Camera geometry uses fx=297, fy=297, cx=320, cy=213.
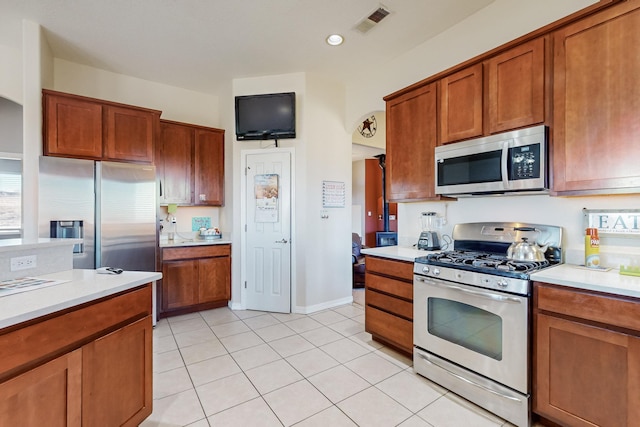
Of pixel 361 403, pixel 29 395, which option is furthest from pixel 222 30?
pixel 361 403

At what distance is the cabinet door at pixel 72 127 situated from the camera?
2828 mm

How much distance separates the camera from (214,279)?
3832mm

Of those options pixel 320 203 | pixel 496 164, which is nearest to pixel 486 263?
pixel 496 164

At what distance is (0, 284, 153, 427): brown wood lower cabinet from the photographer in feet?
3.45

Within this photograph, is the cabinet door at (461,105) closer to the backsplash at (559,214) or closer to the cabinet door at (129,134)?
the backsplash at (559,214)

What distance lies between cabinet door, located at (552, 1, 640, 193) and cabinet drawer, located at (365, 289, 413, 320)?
136cm

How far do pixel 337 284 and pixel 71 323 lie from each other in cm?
305

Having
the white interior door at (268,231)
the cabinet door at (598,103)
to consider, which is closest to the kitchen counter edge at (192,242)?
the white interior door at (268,231)

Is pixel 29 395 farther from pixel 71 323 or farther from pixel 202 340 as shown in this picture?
pixel 202 340

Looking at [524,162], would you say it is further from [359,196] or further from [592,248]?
[359,196]

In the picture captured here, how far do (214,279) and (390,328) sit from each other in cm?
233

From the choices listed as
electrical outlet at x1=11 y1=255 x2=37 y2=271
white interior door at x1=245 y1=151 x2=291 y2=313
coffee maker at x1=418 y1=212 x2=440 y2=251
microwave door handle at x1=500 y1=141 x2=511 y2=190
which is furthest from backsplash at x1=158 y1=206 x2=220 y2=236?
microwave door handle at x1=500 y1=141 x2=511 y2=190

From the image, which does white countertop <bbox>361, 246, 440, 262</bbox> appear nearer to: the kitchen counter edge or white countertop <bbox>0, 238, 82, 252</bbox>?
the kitchen counter edge

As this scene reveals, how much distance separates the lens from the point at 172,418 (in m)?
1.81
